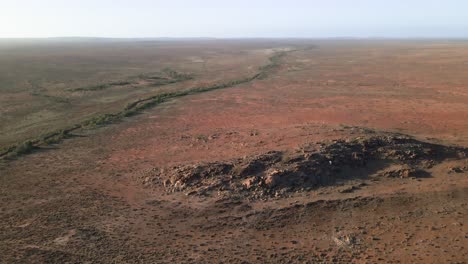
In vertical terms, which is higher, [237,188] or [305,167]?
[305,167]

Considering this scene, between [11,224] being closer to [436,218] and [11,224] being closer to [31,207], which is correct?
[31,207]

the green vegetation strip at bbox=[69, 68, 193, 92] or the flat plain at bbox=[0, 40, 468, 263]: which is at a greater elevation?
the green vegetation strip at bbox=[69, 68, 193, 92]

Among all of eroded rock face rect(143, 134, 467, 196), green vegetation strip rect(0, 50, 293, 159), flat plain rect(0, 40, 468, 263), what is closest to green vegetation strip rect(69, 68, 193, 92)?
green vegetation strip rect(0, 50, 293, 159)

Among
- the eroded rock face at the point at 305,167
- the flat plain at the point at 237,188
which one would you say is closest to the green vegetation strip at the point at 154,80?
the flat plain at the point at 237,188

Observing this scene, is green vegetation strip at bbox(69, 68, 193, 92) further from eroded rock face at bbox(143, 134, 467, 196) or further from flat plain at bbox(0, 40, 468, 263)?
eroded rock face at bbox(143, 134, 467, 196)

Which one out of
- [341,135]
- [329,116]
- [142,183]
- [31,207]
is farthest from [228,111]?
[31,207]

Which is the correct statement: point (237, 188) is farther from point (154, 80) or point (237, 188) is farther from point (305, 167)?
point (154, 80)

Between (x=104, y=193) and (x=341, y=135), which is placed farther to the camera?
(x=341, y=135)

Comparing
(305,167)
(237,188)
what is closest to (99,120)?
(237,188)
